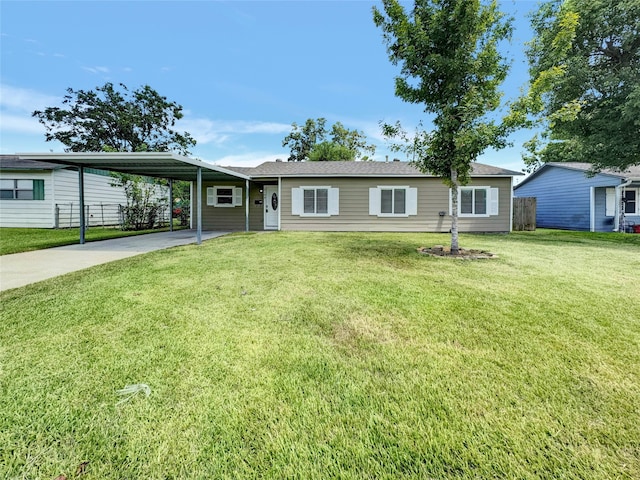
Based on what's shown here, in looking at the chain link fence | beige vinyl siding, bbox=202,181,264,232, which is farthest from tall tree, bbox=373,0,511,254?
the chain link fence

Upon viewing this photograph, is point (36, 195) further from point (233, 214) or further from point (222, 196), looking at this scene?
point (233, 214)

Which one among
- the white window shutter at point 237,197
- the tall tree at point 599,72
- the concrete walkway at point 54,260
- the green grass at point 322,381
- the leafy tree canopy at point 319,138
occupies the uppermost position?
the leafy tree canopy at point 319,138

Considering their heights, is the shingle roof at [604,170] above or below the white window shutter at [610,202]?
above

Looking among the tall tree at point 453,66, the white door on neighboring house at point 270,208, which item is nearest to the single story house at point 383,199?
the white door on neighboring house at point 270,208

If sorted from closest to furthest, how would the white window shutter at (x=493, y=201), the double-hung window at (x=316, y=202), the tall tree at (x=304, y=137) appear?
the white window shutter at (x=493, y=201), the double-hung window at (x=316, y=202), the tall tree at (x=304, y=137)

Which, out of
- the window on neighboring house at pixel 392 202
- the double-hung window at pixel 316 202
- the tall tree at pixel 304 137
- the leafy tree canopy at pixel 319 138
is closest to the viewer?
the window on neighboring house at pixel 392 202

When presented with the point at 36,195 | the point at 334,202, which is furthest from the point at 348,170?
the point at 36,195

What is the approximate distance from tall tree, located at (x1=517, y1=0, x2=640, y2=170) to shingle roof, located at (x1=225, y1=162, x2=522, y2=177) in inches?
102

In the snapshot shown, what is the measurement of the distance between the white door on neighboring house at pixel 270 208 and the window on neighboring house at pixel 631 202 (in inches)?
670

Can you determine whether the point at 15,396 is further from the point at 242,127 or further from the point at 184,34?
the point at 242,127

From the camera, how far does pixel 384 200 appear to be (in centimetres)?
1321

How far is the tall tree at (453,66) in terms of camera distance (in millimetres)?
6303

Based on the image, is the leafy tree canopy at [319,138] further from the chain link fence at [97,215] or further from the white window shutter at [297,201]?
the white window shutter at [297,201]

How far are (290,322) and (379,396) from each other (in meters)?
1.32
